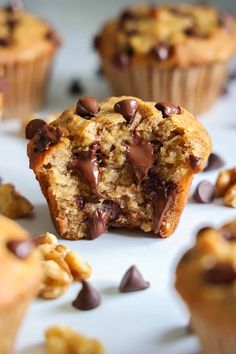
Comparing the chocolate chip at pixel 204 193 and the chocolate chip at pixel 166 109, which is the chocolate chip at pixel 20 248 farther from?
the chocolate chip at pixel 204 193

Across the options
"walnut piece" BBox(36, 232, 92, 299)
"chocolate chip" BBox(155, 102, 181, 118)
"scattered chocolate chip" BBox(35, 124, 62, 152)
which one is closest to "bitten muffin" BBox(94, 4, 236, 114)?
"chocolate chip" BBox(155, 102, 181, 118)

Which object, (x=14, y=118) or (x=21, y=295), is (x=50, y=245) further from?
(x=14, y=118)

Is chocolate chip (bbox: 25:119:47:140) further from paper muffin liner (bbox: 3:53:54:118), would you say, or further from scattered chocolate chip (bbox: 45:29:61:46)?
scattered chocolate chip (bbox: 45:29:61:46)

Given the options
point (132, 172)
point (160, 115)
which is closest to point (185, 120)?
point (160, 115)

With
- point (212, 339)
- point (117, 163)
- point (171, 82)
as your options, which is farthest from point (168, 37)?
point (212, 339)

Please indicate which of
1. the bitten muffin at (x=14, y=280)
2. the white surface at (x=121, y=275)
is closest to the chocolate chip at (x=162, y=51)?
the white surface at (x=121, y=275)

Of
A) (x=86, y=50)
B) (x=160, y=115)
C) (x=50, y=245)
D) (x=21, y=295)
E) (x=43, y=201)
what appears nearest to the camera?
(x=21, y=295)
